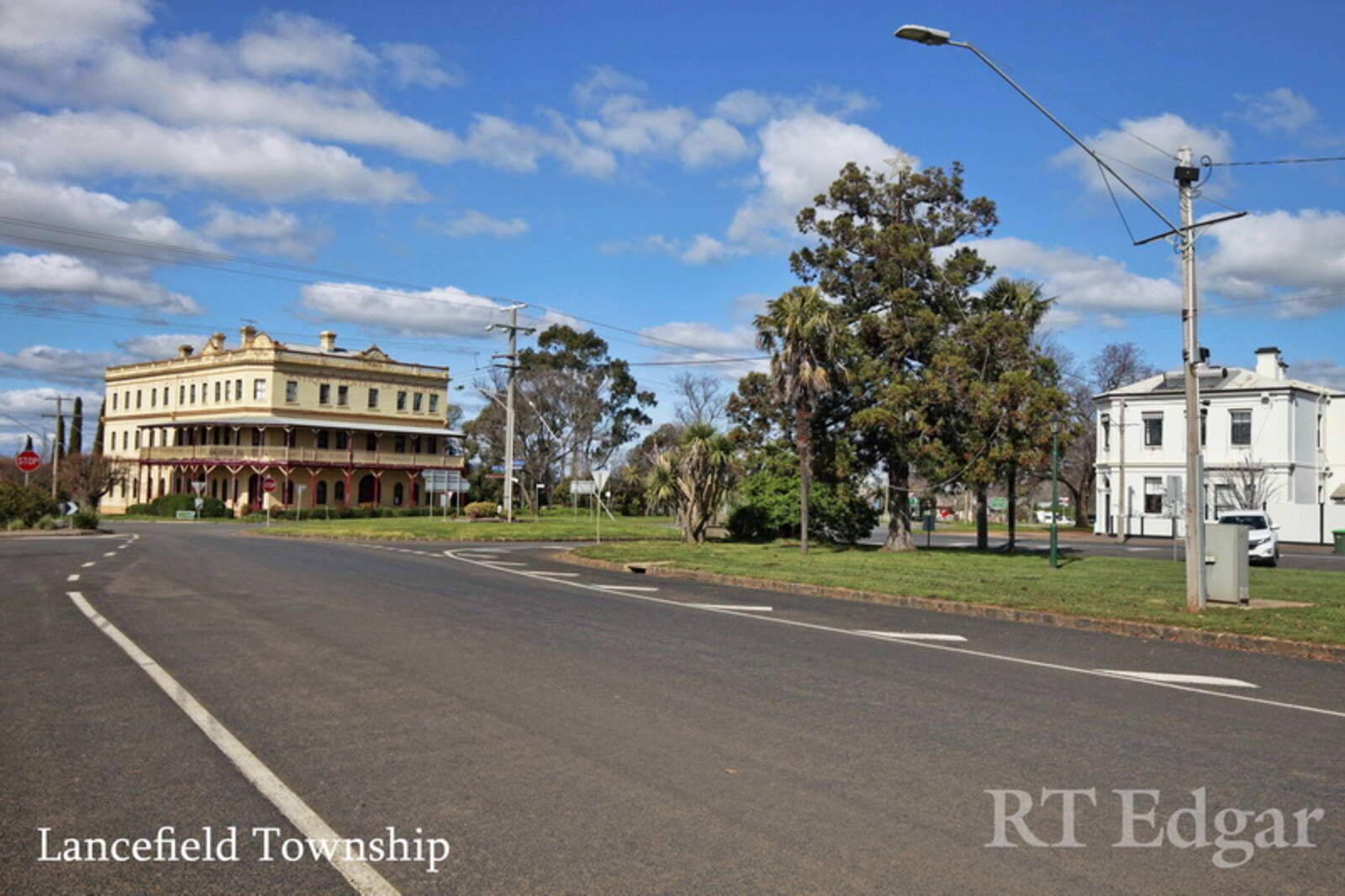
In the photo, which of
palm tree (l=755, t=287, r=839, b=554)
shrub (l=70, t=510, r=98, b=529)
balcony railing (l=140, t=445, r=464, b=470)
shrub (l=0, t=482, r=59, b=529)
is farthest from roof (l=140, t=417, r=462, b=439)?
palm tree (l=755, t=287, r=839, b=554)

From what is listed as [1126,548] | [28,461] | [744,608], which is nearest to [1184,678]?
[744,608]

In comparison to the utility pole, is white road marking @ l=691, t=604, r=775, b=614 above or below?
below

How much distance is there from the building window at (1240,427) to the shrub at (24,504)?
5508cm

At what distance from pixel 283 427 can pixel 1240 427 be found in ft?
186

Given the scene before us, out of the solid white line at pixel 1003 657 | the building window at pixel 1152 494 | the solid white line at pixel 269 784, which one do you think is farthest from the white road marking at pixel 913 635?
the building window at pixel 1152 494

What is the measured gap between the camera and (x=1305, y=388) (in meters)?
54.2

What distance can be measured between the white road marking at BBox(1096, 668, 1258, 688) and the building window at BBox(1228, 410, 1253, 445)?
48.7m

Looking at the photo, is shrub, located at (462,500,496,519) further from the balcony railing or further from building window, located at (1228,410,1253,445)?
building window, located at (1228,410,1253,445)

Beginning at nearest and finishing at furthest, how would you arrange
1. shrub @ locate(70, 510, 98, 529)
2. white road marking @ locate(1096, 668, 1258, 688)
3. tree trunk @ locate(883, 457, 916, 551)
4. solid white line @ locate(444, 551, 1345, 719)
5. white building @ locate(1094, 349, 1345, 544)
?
solid white line @ locate(444, 551, 1345, 719)
white road marking @ locate(1096, 668, 1258, 688)
tree trunk @ locate(883, 457, 916, 551)
shrub @ locate(70, 510, 98, 529)
white building @ locate(1094, 349, 1345, 544)

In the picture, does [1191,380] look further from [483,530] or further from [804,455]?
[483,530]

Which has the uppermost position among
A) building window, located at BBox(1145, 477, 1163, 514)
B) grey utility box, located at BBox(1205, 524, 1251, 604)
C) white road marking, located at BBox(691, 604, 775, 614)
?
building window, located at BBox(1145, 477, 1163, 514)

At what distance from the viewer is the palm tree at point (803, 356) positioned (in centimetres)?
2884

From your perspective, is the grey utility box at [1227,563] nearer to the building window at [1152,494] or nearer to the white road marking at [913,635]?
the white road marking at [913,635]

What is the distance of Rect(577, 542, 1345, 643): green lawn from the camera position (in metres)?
15.1
